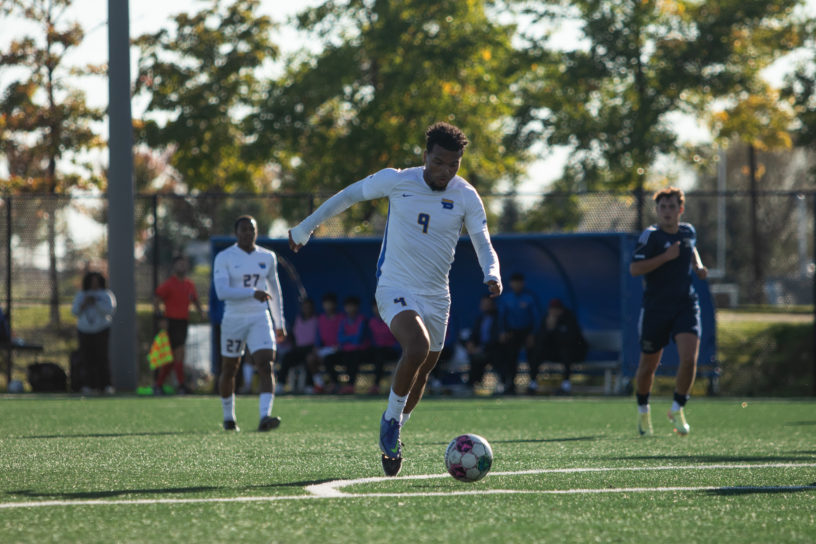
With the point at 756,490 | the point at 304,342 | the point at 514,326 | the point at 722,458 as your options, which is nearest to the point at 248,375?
the point at 304,342

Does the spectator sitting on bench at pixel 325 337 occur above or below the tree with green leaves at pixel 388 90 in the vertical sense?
below

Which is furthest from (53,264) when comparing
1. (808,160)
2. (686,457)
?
(808,160)

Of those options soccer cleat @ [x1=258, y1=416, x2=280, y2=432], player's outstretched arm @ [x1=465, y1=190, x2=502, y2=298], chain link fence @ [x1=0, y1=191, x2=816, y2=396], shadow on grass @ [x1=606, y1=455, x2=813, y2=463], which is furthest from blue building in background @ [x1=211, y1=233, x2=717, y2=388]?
player's outstretched arm @ [x1=465, y1=190, x2=502, y2=298]

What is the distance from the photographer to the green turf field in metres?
4.86

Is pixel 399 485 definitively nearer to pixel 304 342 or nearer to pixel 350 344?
pixel 350 344

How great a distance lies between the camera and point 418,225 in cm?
706

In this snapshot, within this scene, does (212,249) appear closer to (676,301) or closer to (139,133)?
(139,133)

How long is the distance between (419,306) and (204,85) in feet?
59.7

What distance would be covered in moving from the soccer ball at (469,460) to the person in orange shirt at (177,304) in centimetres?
1199

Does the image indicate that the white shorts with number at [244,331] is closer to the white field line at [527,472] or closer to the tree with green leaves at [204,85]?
the white field line at [527,472]

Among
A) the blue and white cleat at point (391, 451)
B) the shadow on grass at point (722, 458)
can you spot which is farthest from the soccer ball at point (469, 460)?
the shadow on grass at point (722, 458)

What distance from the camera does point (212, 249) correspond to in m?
18.9

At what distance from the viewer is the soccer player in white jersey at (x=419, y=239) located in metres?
6.91

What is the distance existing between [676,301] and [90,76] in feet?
55.7
